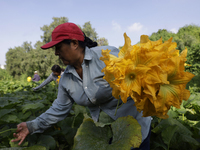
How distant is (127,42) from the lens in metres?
0.86

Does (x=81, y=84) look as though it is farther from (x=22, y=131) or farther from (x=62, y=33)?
(x=22, y=131)

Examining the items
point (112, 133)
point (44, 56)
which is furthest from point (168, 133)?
point (44, 56)

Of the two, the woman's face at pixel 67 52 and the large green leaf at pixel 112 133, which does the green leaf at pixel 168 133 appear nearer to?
the large green leaf at pixel 112 133

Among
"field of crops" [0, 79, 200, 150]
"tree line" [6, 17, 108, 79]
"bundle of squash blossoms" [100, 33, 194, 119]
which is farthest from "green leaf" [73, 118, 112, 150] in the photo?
"tree line" [6, 17, 108, 79]

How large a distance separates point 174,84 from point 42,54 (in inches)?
1191

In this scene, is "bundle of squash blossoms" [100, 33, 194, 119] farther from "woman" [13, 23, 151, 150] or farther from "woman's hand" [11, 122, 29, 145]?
"woman's hand" [11, 122, 29, 145]

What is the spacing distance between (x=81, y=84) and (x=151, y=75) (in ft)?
3.77

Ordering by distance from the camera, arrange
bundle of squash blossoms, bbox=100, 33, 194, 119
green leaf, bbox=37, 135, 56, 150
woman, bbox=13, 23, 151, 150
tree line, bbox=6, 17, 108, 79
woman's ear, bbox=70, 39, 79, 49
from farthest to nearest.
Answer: tree line, bbox=6, 17, 108, 79 < green leaf, bbox=37, 135, 56, 150 < woman's ear, bbox=70, 39, 79, 49 < woman, bbox=13, 23, 151, 150 < bundle of squash blossoms, bbox=100, 33, 194, 119

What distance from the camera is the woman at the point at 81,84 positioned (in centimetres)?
161

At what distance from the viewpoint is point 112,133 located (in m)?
1.15

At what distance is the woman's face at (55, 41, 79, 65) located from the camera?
168cm

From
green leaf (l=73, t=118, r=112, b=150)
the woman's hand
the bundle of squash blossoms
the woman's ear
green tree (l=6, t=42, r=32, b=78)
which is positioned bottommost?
green tree (l=6, t=42, r=32, b=78)

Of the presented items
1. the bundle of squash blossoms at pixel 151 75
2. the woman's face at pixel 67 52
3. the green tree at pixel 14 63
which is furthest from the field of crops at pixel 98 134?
the green tree at pixel 14 63

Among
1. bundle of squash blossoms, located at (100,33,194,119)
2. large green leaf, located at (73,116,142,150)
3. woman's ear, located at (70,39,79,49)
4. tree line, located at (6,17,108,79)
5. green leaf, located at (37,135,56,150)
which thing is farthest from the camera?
tree line, located at (6,17,108,79)
